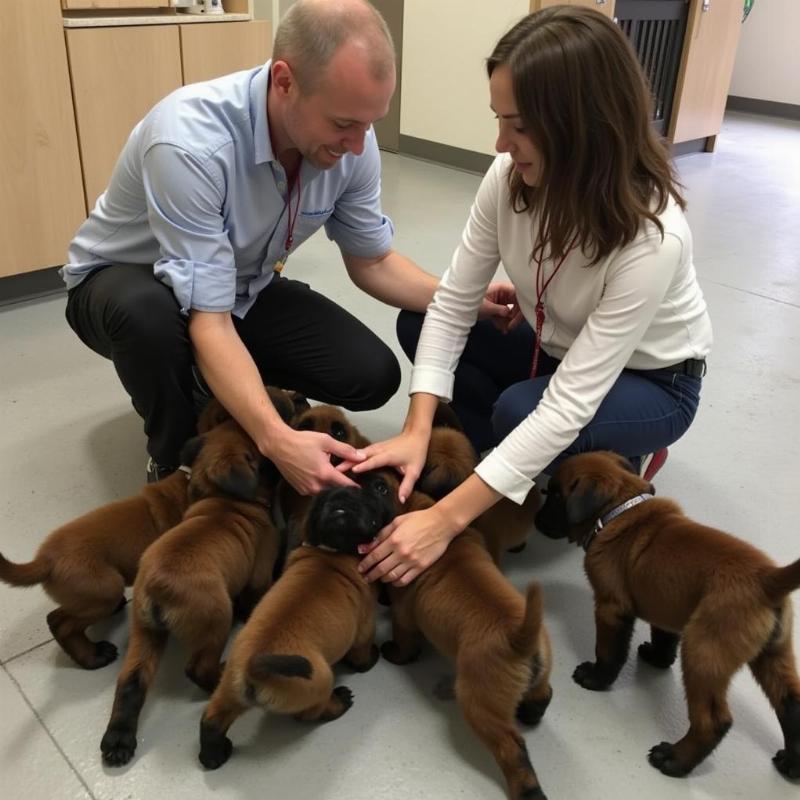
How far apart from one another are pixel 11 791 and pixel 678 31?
549 cm

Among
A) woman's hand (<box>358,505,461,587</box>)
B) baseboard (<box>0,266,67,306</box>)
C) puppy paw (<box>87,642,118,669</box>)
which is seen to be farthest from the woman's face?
baseboard (<box>0,266,67,306</box>)

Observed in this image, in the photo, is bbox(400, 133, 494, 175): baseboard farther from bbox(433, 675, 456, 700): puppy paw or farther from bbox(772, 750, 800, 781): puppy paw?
bbox(772, 750, 800, 781): puppy paw

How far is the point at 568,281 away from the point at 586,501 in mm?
447

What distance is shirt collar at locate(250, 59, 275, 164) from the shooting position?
5.44 feet

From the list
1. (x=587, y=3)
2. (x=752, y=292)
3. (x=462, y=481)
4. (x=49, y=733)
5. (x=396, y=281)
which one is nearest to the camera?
(x=49, y=733)

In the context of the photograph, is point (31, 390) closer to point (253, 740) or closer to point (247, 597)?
point (247, 597)

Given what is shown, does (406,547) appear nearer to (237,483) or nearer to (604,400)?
(237,483)

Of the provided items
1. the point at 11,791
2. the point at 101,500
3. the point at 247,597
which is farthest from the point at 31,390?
the point at 11,791

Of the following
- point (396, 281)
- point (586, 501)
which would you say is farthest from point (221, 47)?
point (586, 501)

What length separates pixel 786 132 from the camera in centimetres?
686

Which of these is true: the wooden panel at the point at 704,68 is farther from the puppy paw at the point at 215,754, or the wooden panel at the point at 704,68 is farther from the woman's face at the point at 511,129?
the puppy paw at the point at 215,754

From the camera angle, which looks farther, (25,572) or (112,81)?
(112,81)

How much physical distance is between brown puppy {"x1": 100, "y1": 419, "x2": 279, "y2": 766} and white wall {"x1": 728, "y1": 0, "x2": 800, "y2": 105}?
751 cm

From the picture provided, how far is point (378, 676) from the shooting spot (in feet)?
5.14
